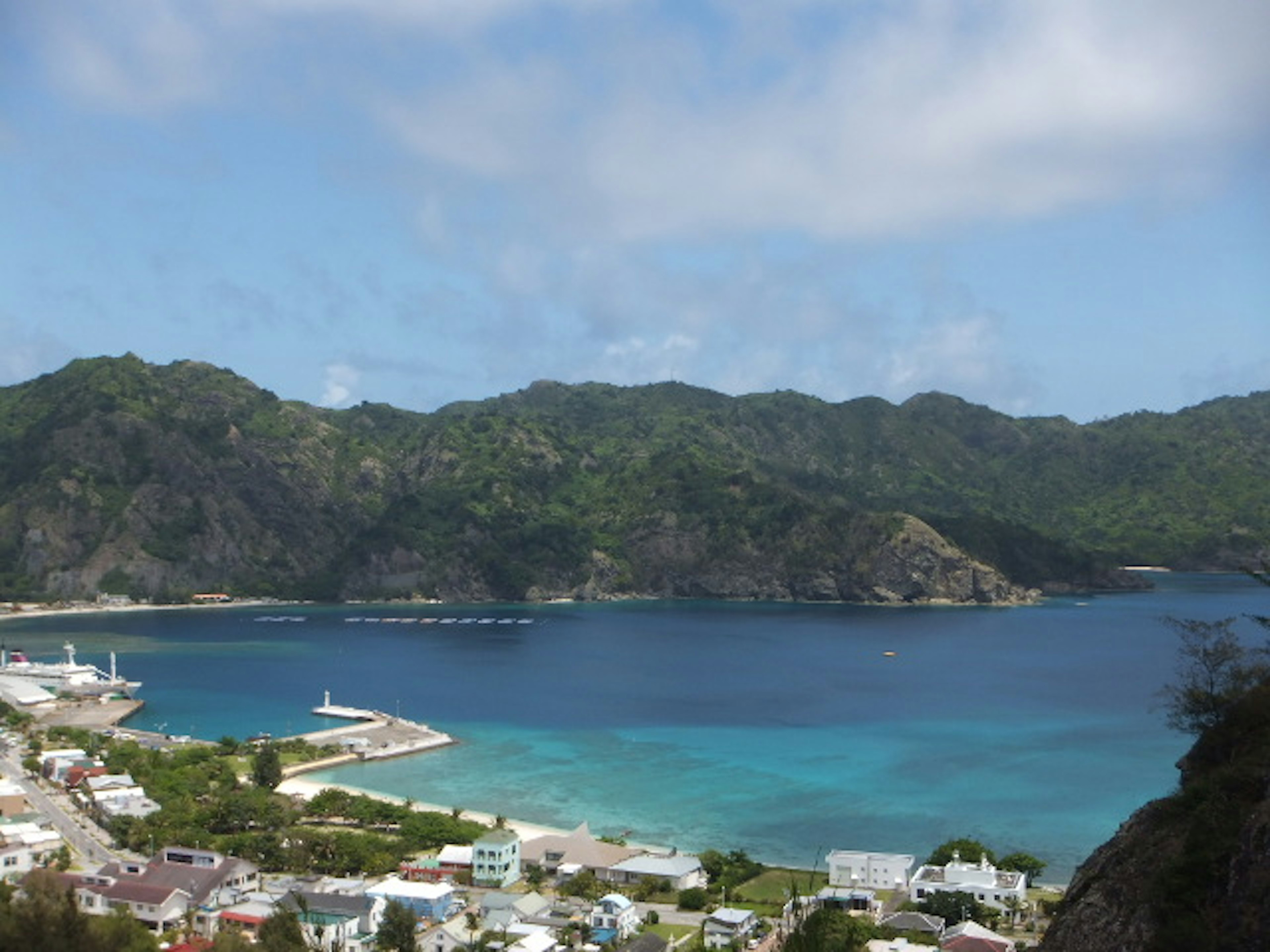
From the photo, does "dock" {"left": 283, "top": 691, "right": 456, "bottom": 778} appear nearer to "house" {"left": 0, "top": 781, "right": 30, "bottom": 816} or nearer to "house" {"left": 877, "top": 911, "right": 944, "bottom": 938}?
"house" {"left": 0, "top": 781, "right": 30, "bottom": 816}

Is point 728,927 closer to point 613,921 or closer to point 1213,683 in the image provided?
point 613,921

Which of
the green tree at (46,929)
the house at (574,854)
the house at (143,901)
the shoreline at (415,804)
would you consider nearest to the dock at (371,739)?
the shoreline at (415,804)

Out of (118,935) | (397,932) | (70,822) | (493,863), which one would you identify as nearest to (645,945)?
(397,932)

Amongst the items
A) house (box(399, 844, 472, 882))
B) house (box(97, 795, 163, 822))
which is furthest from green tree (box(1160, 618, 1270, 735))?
house (box(97, 795, 163, 822))

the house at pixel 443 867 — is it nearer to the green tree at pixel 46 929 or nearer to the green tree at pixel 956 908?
the green tree at pixel 956 908

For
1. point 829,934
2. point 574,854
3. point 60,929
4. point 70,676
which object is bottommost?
point 574,854
